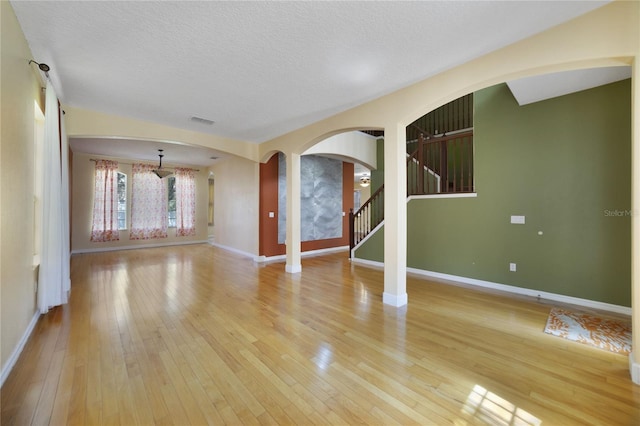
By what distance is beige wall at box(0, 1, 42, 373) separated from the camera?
2.00 m

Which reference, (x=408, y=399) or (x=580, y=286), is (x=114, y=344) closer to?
(x=408, y=399)

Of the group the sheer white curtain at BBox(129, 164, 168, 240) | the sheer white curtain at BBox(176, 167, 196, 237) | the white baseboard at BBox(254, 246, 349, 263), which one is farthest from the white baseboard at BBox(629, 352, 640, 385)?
the sheer white curtain at BBox(129, 164, 168, 240)

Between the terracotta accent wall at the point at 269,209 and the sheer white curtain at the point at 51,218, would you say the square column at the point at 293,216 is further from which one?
the sheer white curtain at the point at 51,218

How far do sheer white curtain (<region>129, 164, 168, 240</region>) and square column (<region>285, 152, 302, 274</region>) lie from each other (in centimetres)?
572

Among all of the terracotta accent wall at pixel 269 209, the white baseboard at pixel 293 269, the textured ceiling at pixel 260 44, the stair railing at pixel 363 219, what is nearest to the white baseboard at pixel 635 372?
the textured ceiling at pixel 260 44

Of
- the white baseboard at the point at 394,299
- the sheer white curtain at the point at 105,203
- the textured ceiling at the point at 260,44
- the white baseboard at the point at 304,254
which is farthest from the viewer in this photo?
the sheer white curtain at the point at 105,203

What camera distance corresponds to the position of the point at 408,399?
1.78 metres

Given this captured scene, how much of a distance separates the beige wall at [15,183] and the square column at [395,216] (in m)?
3.79

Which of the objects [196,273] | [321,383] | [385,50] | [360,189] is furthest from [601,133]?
[360,189]

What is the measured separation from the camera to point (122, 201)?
8172 mm

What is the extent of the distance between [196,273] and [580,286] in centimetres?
642

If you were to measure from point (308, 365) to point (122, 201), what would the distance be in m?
8.76

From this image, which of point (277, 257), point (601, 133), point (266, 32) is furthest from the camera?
point (277, 257)

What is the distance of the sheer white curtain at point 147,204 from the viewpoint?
327 inches
